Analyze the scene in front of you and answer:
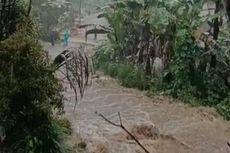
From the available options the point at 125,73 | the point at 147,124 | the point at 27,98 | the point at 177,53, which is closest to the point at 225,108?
the point at 177,53

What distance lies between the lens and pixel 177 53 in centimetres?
1288

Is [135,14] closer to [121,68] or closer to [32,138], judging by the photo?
[121,68]

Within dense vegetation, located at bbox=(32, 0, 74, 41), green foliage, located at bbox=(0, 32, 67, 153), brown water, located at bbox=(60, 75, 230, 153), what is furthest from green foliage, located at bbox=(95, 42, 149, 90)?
dense vegetation, located at bbox=(32, 0, 74, 41)

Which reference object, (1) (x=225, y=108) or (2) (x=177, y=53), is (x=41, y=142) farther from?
(2) (x=177, y=53)

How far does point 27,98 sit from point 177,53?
24.1 ft

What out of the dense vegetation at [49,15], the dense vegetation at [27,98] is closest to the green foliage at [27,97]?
the dense vegetation at [27,98]

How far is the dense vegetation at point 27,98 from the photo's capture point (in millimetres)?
6043

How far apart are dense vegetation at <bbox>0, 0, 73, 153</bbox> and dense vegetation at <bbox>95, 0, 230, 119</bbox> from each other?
20.3 ft

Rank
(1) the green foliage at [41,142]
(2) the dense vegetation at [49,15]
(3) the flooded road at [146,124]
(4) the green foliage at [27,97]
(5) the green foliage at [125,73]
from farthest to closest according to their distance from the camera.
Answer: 1. (2) the dense vegetation at [49,15]
2. (5) the green foliage at [125,73]
3. (3) the flooded road at [146,124]
4. (1) the green foliage at [41,142]
5. (4) the green foliage at [27,97]

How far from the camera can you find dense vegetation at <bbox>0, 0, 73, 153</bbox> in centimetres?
604

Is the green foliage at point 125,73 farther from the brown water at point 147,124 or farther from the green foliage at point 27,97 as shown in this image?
the green foliage at point 27,97

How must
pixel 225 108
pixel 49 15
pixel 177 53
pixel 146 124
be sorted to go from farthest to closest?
pixel 49 15
pixel 177 53
pixel 225 108
pixel 146 124

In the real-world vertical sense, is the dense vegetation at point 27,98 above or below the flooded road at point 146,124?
above

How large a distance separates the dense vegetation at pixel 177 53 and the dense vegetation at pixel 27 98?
6200 millimetres
